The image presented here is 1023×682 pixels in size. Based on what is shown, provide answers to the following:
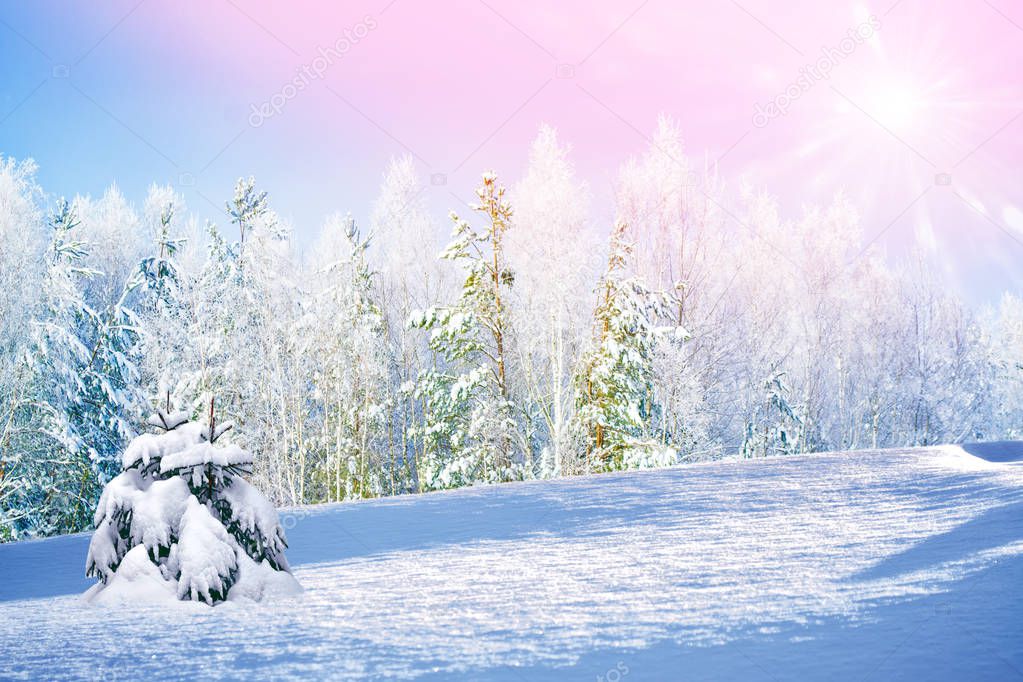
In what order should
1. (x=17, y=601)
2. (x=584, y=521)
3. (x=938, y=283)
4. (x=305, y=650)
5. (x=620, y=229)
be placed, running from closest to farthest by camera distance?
1. (x=305, y=650)
2. (x=17, y=601)
3. (x=584, y=521)
4. (x=620, y=229)
5. (x=938, y=283)

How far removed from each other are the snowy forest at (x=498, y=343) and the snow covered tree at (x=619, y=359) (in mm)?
68

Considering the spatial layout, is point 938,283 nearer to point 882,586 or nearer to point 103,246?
point 882,586

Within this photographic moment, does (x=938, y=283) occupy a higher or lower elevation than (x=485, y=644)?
higher

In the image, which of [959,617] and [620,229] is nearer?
[959,617]

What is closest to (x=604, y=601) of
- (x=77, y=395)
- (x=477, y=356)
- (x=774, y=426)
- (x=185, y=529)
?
(x=185, y=529)

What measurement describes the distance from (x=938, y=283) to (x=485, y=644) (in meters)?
24.7

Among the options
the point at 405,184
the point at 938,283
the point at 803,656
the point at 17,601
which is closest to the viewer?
the point at 803,656

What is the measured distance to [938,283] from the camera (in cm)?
2484

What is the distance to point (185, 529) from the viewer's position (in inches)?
224

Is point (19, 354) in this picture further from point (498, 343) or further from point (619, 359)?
point (619, 359)

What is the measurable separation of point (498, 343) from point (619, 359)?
3.33 metres

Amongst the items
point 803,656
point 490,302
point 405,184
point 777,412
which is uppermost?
point 405,184

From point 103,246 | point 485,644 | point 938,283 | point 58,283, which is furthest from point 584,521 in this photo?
point 103,246

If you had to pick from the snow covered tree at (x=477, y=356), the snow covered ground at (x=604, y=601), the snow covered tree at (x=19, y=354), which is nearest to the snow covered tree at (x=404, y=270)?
the snow covered tree at (x=477, y=356)
